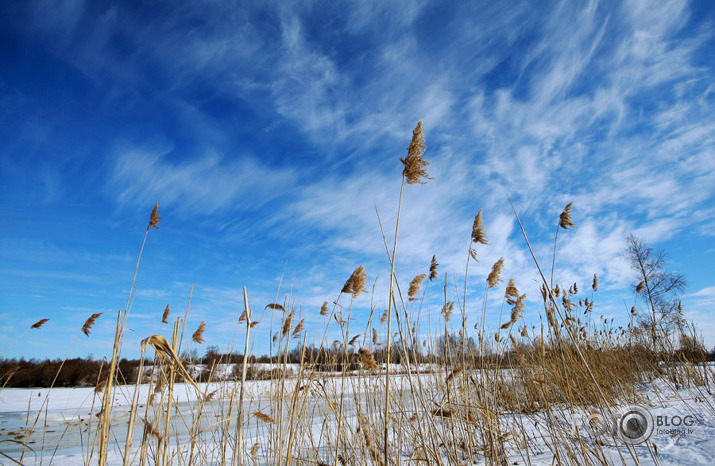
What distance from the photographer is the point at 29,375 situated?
15164mm

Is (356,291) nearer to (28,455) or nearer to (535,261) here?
(535,261)

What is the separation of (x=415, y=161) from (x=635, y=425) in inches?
120

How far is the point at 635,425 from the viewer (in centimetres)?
293

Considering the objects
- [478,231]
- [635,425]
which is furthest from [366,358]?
[635,425]

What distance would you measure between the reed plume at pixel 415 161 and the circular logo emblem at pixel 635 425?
103 inches

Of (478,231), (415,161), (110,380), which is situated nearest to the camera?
(110,380)

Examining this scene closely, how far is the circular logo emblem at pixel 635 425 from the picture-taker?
110 inches

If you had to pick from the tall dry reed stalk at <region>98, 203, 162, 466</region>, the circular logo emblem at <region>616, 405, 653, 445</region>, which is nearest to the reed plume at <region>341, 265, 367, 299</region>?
the tall dry reed stalk at <region>98, 203, 162, 466</region>

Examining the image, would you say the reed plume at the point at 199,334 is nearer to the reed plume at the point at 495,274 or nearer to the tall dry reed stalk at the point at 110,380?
the tall dry reed stalk at the point at 110,380

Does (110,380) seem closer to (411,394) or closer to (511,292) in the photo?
(411,394)

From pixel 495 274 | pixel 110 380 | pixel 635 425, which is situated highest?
pixel 495 274

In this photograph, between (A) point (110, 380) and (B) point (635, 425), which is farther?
(B) point (635, 425)

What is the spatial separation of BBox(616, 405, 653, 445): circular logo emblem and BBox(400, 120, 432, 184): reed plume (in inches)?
103

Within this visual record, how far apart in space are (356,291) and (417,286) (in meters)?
1.07
